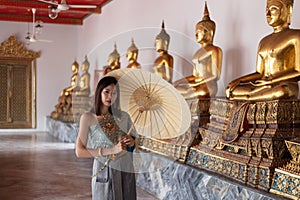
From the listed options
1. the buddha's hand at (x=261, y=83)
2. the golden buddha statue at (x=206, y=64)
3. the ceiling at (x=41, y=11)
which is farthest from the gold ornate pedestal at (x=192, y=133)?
the ceiling at (x=41, y=11)

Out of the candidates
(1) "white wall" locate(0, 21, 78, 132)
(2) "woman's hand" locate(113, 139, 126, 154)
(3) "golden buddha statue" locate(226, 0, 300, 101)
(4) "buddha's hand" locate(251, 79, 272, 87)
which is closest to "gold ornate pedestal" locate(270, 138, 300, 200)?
(3) "golden buddha statue" locate(226, 0, 300, 101)

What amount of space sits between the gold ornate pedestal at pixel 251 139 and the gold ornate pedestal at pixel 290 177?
0.08 m

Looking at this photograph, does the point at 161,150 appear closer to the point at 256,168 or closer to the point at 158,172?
the point at 158,172

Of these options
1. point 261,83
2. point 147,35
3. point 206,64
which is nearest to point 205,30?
point 206,64

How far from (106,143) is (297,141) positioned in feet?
3.76

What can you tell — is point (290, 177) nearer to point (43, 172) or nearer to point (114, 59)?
point (43, 172)

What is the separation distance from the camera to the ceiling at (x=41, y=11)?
9836 millimetres

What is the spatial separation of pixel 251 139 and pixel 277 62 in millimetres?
654

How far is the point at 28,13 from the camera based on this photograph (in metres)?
11.1

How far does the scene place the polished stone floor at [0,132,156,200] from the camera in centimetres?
456

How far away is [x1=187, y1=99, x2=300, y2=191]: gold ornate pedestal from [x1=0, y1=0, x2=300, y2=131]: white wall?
92 centimetres

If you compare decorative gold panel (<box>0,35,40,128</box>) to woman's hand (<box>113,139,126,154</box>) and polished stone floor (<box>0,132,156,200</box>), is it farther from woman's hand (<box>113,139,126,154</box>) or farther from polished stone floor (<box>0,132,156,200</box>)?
woman's hand (<box>113,139,126,154</box>)

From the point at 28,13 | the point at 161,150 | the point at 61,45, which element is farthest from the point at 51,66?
the point at 161,150

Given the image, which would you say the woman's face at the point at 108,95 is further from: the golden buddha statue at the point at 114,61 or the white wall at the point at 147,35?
the golden buddha statue at the point at 114,61
